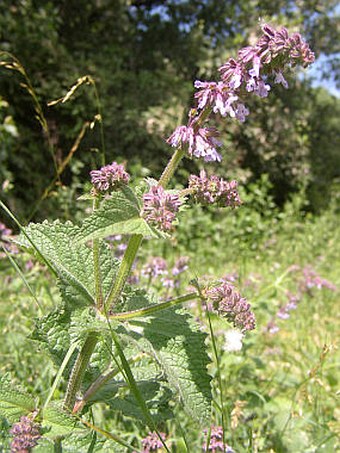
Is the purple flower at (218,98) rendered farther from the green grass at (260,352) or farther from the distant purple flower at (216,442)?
the distant purple flower at (216,442)

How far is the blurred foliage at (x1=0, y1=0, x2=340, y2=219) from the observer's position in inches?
197

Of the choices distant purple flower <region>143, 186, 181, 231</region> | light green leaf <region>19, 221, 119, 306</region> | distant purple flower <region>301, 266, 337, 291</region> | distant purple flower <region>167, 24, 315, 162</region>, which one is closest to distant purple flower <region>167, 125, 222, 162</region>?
distant purple flower <region>167, 24, 315, 162</region>

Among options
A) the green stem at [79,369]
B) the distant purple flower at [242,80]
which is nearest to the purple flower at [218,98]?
the distant purple flower at [242,80]

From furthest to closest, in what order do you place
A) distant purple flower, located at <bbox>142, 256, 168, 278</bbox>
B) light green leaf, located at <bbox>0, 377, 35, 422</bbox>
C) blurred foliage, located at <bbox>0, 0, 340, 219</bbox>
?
1. blurred foliage, located at <bbox>0, 0, 340, 219</bbox>
2. distant purple flower, located at <bbox>142, 256, 168, 278</bbox>
3. light green leaf, located at <bbox>0, 377, 35, 422</bbox>

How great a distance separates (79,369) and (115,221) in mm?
386

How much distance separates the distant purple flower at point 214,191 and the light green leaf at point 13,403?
22.7 inches

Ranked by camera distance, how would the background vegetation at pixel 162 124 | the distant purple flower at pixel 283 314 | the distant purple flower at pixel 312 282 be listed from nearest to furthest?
the distant purple flower at pixel 283 314, the distant purple flower at pixel 312 282, the background vegetation at pixel 162 124

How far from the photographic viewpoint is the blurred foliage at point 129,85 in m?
5.00

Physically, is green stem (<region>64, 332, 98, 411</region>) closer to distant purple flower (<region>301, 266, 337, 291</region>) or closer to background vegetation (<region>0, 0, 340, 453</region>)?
background vegetation (<region>0, 0, 340, 453</region>)

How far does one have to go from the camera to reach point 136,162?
221 inches

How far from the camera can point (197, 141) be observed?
1009 millimetres

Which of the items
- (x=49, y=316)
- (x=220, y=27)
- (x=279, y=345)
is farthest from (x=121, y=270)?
(x=220, y=27)

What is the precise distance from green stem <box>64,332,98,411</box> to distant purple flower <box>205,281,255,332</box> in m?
0.28

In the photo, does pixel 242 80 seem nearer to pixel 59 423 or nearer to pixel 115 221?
pixel 115 221
